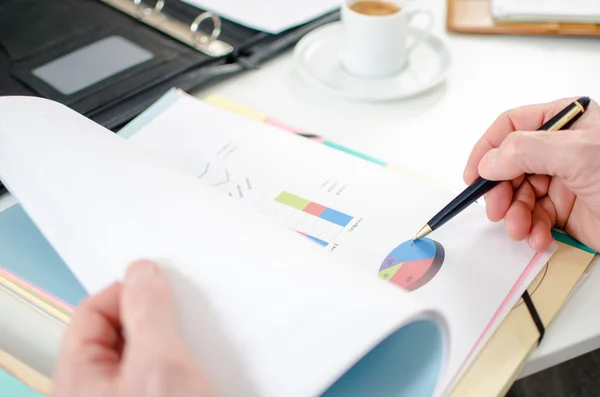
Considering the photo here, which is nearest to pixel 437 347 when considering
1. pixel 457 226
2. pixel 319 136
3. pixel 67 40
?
pixel 457 226

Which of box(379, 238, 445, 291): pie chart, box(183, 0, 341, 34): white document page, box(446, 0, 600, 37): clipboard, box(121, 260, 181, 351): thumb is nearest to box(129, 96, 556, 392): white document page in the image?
box(379, 238, 445, 291): pie chart

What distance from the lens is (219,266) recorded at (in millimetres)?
372

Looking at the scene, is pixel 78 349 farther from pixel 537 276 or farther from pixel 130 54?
pixel 130 54

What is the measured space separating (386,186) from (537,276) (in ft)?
0.51

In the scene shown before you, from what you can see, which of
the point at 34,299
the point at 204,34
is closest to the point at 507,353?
the point at 34,299

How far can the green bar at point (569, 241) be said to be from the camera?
0.48 m

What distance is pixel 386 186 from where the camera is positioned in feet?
1.78

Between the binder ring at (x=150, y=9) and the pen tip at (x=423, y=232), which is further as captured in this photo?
the binder ring at (x=150, y=9)

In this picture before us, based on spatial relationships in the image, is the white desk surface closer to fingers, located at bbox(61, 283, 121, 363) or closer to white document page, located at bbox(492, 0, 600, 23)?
white document page, located at bbox(492, 0, 600, 23)

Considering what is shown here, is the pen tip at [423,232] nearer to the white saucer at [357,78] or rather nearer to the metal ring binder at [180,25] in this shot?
the white saucer at [357,78]

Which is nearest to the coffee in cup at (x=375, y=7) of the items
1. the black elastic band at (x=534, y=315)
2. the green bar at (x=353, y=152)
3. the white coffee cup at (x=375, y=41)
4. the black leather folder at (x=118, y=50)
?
the white coffee cup at (x=375, y=41)

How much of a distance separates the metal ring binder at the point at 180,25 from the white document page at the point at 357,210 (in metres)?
0.14

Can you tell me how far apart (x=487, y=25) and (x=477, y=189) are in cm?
43

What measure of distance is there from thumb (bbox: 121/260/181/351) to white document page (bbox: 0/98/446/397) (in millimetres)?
17
